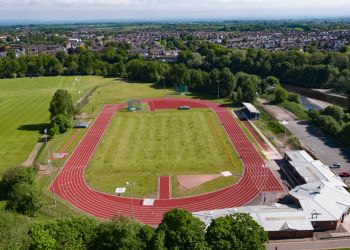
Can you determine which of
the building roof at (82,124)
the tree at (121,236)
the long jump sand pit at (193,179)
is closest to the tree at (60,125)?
the building roof at (82,124)

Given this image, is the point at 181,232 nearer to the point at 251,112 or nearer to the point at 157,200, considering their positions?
the point at 157,200

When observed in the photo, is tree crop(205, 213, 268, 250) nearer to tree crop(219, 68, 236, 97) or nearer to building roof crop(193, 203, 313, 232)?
building roof crop(193, 203, 313, 232)

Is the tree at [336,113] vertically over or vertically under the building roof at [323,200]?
→ over

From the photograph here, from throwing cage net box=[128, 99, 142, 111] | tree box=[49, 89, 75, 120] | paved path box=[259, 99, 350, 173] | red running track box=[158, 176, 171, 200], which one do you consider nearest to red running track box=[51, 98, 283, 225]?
red running track box=[158, 176, 171, 200]

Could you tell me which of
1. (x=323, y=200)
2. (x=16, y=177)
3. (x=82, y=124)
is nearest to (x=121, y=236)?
(x=16, y=177)

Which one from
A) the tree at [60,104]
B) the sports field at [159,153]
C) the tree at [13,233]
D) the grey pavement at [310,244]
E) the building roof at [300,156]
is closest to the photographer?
the tree at [13,233]

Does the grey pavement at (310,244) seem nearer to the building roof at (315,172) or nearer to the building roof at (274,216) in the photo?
the building roof at (274,216)
